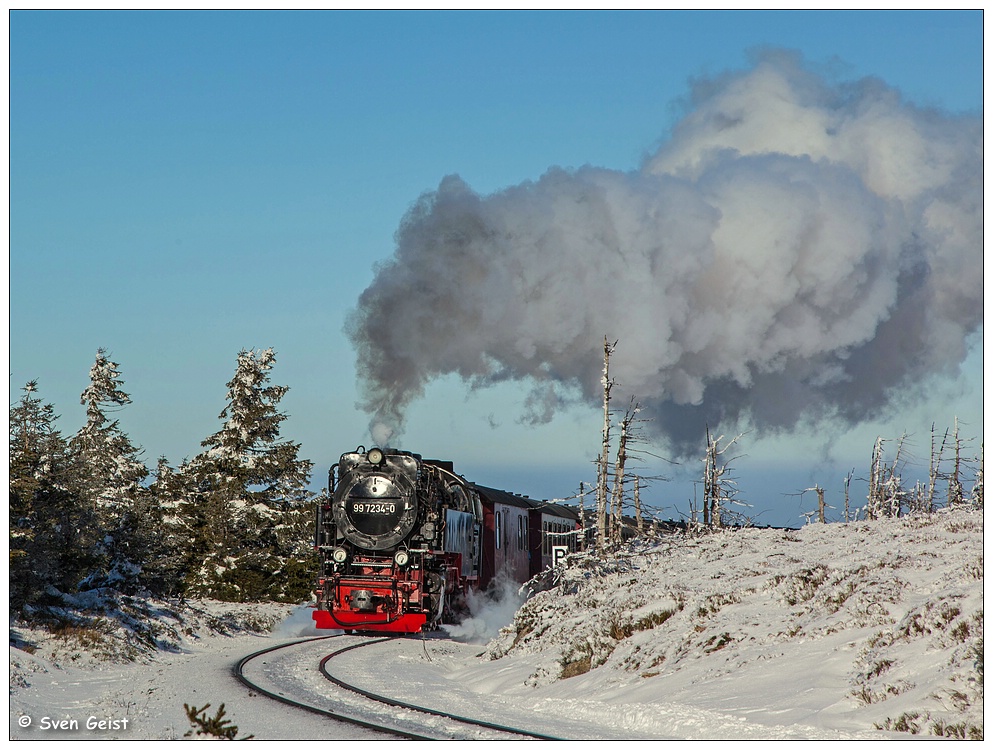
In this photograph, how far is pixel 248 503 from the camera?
Answer: 35.5m

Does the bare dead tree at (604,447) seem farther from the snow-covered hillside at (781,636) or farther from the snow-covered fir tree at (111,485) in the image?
the snow-covered fir tree at (111,485)

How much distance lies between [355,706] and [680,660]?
521cm

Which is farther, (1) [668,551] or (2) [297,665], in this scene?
(1) [668,551]

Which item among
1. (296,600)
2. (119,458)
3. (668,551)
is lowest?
(296,600)

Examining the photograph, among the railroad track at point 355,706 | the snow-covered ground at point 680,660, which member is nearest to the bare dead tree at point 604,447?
the snow-covered ground at point 680,660

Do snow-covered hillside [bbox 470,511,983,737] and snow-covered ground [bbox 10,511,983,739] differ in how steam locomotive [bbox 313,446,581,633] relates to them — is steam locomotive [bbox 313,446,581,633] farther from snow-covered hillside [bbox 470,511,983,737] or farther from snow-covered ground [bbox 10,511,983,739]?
snow-covered hillside [bbox 470,511,983,737]

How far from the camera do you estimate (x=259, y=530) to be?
35156mm

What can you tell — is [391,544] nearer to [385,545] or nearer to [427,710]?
[385,545]

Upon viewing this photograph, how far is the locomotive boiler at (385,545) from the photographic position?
22.4 meters

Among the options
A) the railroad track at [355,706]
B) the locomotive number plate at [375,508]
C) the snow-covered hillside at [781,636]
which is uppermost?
the locomotive number plate at [375,508]

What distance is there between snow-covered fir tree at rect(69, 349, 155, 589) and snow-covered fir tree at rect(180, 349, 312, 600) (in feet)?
7.37

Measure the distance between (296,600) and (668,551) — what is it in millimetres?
14413
